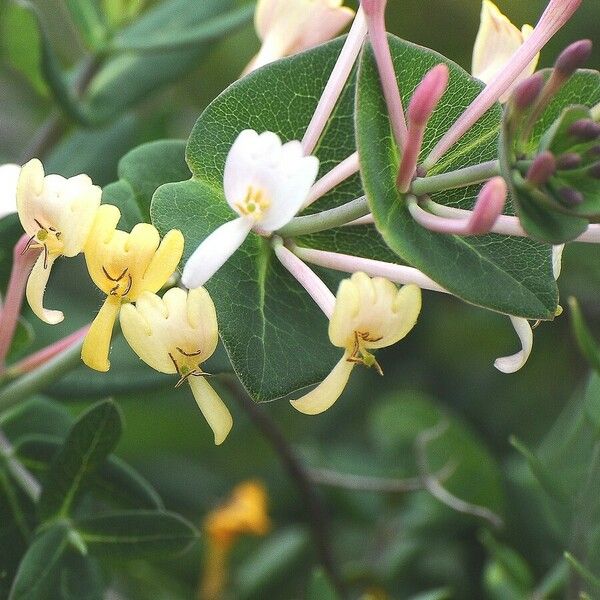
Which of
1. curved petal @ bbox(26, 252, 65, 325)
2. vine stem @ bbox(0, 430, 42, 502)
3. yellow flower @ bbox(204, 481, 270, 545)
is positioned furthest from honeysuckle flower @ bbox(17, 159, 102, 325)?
yellow flower @ bbox(204, 481, 270, 545)

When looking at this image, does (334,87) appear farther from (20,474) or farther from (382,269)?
(20,474)

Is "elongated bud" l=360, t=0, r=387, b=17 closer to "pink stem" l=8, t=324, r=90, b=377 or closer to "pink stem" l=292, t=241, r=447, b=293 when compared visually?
"pink stem" l=292, t=241, r=447, b=293

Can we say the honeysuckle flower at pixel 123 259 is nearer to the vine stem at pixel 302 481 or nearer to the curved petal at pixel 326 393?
the curved petal at pixel 326 393

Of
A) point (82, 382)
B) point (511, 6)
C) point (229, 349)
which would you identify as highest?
point (229, 349)

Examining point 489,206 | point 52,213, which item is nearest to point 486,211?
point 489,206

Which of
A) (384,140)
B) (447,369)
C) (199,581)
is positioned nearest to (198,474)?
(199,581)

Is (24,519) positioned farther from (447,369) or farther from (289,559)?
(447,369)

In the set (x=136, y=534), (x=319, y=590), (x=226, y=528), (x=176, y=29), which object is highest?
(x=176, y=29)
